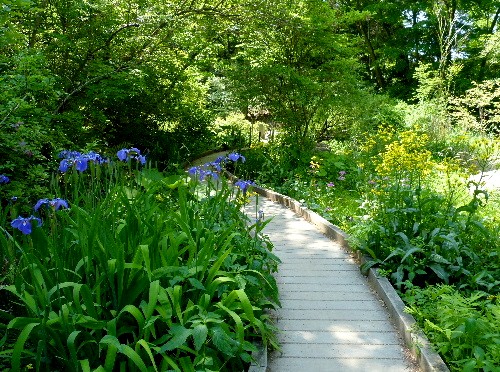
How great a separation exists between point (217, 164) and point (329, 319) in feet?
5.16

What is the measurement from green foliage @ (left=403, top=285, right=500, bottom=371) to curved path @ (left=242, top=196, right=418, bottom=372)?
24 cm

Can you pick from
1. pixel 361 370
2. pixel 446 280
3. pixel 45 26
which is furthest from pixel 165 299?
pixel 45 26

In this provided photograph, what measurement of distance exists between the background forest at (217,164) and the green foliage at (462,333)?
0.01 meters

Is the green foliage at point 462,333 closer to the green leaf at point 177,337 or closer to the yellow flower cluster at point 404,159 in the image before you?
the green leaf at point 177,337

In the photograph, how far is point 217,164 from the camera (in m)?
4.10

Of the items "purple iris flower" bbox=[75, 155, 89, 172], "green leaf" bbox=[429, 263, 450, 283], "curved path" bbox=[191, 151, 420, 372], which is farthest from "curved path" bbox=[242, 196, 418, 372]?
"purple iris flower" bbox=[75, 155, 89, 172]

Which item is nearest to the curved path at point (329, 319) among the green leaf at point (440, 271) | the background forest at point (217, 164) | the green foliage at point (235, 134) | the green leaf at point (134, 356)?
the background forest at point (217, 164)

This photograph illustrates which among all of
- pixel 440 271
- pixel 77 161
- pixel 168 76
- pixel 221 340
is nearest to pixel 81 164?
pixel 77 161

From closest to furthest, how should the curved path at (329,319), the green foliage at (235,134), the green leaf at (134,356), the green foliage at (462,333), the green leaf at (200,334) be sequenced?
the green leaf at (134,356)
the green leaf at (200,334)
the green foliage at (462,333)
the curved path at (329,319)
the green foliage at (235,134)

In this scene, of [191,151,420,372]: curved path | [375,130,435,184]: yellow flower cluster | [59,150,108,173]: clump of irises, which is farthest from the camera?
[375,130,435,184]: yellow flower cluster

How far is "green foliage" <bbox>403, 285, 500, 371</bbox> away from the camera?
270 cm

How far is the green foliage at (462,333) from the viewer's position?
270cm

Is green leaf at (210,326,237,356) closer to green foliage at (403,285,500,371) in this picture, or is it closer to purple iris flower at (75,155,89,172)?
purple iris flower at (75,155,89,172)

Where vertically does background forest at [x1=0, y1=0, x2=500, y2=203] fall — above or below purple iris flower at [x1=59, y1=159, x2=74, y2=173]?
above
